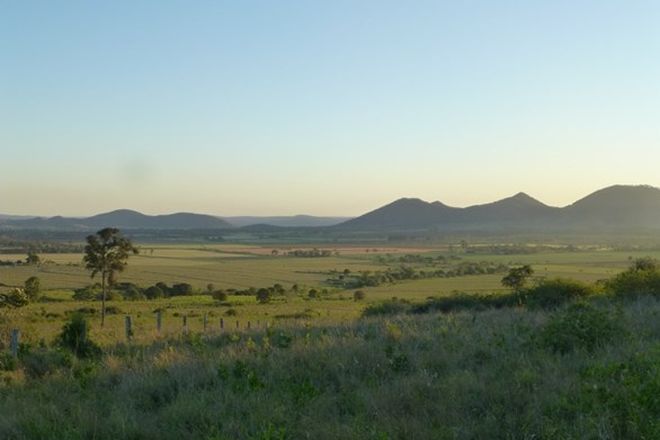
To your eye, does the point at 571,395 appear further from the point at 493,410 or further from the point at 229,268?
the point at 229,268

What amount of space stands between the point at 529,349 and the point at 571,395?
2.87 metres

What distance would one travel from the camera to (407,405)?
23.4 feet

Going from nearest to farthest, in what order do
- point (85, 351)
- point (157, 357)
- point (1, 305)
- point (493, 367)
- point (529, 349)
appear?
point (493, 367) → point (529, 349) → point (157, 357) → point (85, 351) → point (1, 305)

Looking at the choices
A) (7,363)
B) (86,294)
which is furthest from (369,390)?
(86,294)

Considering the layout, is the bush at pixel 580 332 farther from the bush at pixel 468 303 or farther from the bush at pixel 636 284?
the bush at pixel 468 303

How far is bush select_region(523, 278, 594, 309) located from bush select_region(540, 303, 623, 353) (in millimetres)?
13319

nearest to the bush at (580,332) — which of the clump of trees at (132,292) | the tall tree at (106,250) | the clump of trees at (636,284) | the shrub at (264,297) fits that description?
the clump of trees at (636,284)

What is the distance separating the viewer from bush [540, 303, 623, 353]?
965cm

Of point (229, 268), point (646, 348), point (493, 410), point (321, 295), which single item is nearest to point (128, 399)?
point (493, 410)

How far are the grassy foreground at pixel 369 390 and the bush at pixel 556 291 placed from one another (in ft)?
41.7

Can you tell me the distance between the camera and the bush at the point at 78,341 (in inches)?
522

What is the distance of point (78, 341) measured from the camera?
13891mm

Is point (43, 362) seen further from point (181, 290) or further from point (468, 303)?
point (181, 290)

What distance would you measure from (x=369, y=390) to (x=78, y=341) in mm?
8372
